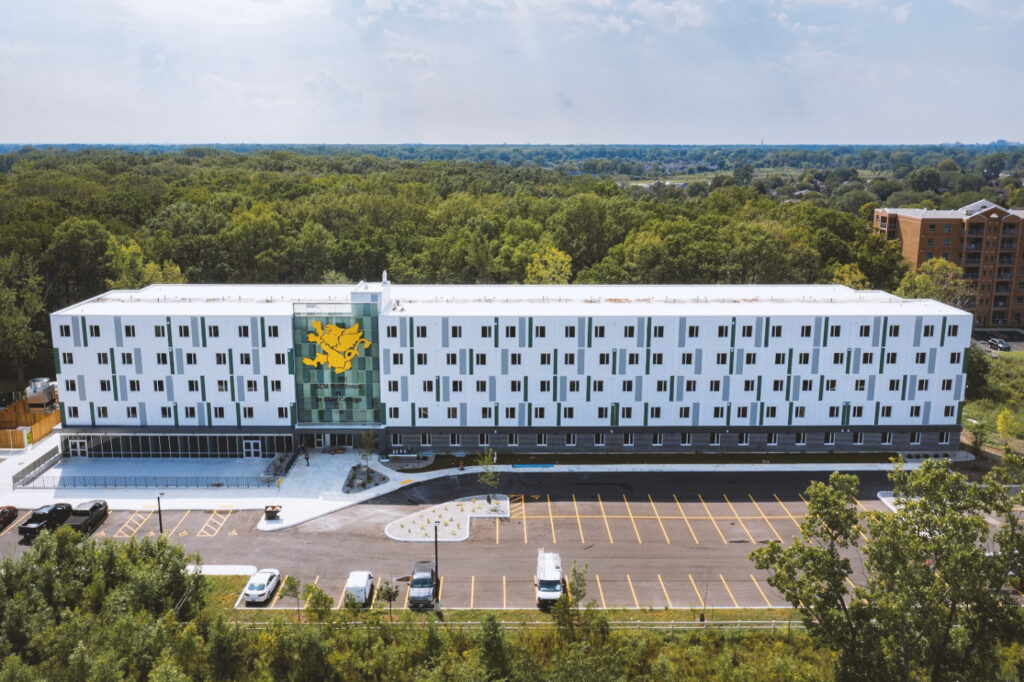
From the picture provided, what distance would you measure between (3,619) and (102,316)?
3302 cm

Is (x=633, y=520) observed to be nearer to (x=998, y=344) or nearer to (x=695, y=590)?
(x=695, y=590)

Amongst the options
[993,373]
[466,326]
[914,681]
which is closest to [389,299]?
[466,326]

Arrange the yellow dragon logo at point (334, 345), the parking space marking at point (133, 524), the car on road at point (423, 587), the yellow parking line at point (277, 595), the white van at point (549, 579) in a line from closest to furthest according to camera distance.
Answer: the car on road at point (423, 587) < the white van at point (549, 579) < the yellow parking line at point (277, 595) < the parking space marking at point (133, 524) < the yellow dragon logo at point (334, 345)

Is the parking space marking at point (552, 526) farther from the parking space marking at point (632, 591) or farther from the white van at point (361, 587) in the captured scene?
the white van at point (361, 587)

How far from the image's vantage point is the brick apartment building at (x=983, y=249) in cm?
13675

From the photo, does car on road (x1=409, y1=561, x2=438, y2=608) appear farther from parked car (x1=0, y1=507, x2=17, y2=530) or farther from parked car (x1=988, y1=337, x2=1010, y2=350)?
parked car (x1=988, y1=337, x2=1010, y2=350)

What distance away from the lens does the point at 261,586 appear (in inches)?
1896

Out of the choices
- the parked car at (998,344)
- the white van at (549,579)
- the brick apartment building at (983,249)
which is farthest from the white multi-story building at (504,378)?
the brick apartment building at (983,249)

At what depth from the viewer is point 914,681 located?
35750 mm

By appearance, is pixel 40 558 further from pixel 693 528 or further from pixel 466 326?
pixel 693 528

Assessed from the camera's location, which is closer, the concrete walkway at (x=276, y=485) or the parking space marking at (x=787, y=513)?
the parking space marking at (x=787, y=513)

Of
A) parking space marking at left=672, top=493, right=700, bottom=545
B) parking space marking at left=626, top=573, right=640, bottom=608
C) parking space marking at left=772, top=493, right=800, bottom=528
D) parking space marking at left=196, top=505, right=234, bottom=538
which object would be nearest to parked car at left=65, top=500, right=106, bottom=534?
parking space marking at left=196, top=505, right=234, bottom=538

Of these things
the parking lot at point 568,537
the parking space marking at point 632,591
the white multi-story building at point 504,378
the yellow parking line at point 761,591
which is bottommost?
the yellow parking line at point 761,591

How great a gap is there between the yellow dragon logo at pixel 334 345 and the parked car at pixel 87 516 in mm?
19423
